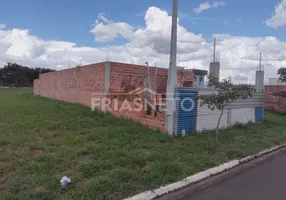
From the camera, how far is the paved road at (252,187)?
12.1 ft

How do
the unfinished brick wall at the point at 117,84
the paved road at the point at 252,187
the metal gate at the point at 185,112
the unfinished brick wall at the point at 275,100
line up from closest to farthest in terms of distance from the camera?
the paved road at the point at 252,187
the metal gate at the point at 185,112
the unfinished brick wall at the point at 117,84
the unfinished brick wall at the point at 275,100

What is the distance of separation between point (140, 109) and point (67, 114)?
3.42m

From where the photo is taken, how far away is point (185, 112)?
24.3 ft

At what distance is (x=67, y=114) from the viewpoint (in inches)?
387

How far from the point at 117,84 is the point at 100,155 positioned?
18.9 ft

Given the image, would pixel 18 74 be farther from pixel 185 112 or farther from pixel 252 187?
pixel 252 187

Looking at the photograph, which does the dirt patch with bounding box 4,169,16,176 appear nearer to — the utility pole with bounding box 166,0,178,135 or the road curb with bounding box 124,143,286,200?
the road curb with bounding box 124,143,286,200

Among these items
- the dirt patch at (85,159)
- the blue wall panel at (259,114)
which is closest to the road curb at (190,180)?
the dirt patch at (85,159)

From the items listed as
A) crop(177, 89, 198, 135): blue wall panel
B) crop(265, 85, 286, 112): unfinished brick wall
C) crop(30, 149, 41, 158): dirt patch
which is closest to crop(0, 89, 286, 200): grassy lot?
crop(30, 149, 41, 158): dirt patch

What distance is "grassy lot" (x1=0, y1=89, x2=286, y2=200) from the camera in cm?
360

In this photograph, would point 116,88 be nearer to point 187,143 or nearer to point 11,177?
point 187,143

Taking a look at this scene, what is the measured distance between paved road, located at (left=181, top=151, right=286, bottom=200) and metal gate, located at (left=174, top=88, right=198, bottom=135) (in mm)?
2535

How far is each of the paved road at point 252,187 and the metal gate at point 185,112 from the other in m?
2.54

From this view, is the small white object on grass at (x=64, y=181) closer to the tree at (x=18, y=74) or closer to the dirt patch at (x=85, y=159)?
the dirt patch at (x=85, y=159)
